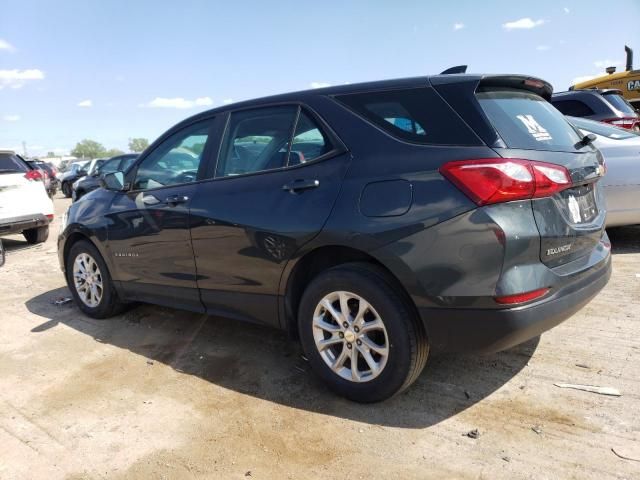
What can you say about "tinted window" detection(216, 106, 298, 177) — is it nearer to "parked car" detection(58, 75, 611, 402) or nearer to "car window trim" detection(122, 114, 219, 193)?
"parked car" detection(58, 75, 611, 402)

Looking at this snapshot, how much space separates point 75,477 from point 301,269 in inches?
62.0

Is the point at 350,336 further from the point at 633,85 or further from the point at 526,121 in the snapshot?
the point at 633,85

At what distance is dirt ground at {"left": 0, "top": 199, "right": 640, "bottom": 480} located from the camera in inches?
97.2

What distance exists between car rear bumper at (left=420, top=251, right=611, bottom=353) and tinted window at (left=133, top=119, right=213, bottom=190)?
6.91ft

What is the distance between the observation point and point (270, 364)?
11.9 feet

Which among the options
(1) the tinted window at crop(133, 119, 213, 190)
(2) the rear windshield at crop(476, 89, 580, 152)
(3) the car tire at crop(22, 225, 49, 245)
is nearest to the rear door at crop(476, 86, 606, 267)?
(2) the rear windshield at crop(476, 89, 580, 152)

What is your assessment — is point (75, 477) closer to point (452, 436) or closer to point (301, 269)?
point (301, 269)

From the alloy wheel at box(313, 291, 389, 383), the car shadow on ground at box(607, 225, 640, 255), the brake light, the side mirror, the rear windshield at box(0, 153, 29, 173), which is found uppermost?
the rear windshield at box(0, 153, 29, 173)

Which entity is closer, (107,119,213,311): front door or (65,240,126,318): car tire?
(107,119,213,311): front door

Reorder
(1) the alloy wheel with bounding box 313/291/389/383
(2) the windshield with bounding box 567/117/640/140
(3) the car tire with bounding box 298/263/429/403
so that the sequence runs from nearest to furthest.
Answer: (3) the car tire with bounding box 298/263/429/403 < (1) the alloy wheel with bounding box 313/291/389/383 < (2) the windshield with bounding box 567/117/640/140

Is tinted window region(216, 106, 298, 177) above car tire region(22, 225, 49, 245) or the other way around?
above

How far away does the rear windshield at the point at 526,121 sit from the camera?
2.61 meters

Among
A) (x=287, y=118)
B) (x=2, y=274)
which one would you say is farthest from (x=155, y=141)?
(x=2, y=274)

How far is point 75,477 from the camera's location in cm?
252
